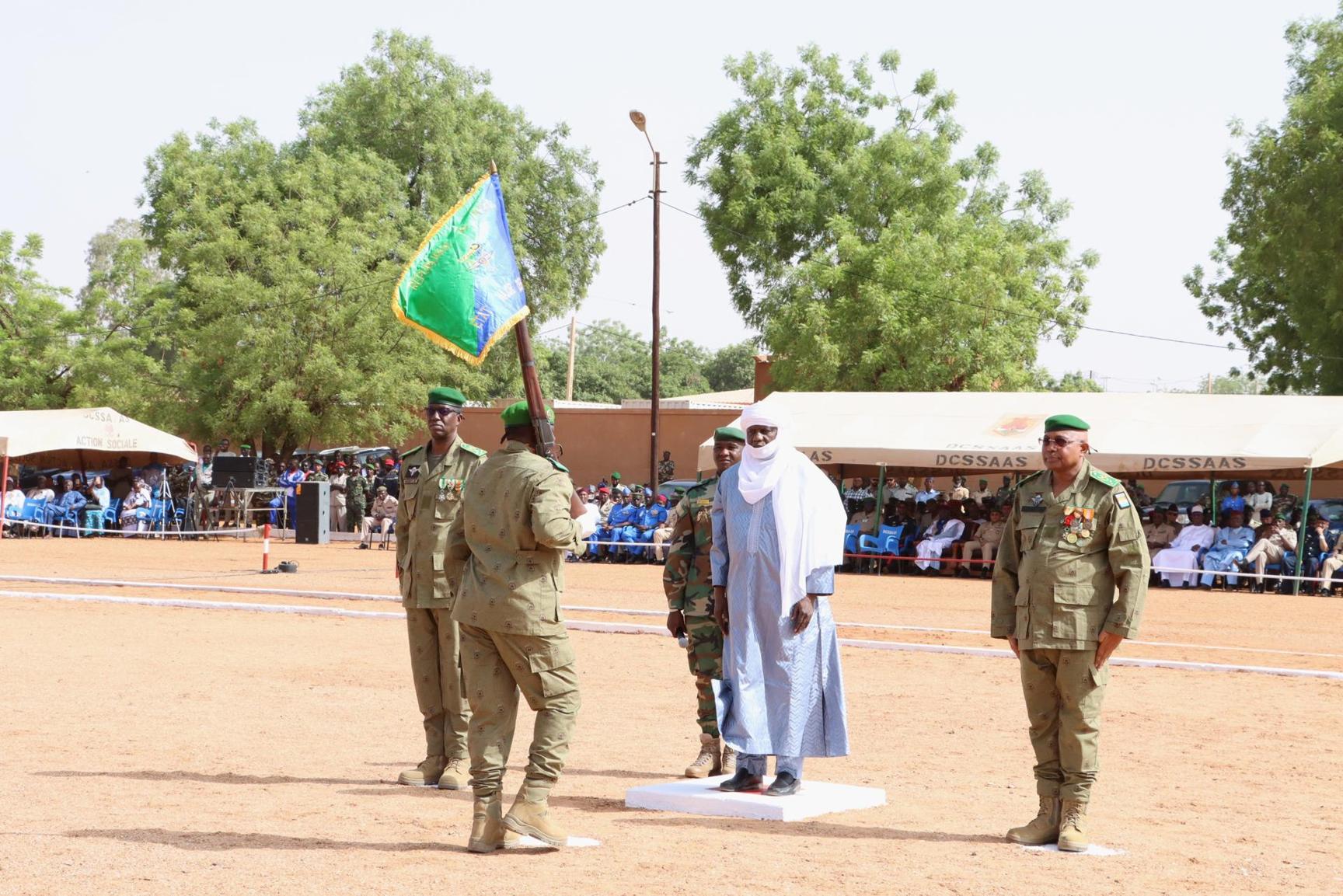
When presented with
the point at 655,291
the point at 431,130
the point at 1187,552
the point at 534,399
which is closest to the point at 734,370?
Answer: the point at 431,130

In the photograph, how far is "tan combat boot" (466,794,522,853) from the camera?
21.3 ft

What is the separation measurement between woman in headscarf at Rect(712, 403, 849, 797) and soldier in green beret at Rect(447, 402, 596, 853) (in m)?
0.96

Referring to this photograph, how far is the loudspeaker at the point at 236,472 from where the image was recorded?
113 feet

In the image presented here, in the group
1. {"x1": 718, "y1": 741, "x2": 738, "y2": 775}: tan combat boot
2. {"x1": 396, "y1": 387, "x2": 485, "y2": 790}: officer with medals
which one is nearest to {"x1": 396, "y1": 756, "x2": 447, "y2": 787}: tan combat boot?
{"x1": 396, "y1": 387, "x2": 485, "y2": 790}: officer with medals

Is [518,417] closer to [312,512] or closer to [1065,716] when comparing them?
[1065,716]

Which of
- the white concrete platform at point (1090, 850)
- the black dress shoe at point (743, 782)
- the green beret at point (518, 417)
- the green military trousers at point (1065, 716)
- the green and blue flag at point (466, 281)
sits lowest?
the white concrete platform at point (1090, 850)

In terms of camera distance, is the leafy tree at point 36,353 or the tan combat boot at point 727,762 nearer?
the tan combat boot at point 727,762

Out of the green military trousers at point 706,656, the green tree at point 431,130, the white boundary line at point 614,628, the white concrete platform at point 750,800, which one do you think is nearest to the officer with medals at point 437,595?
the white concrete platform at point 750,800

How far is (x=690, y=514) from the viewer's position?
27.6ft

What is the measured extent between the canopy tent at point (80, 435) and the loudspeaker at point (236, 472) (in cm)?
92

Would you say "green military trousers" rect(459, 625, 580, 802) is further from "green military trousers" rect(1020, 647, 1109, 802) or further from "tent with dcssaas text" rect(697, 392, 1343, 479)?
"tent with dcssaas text" rect(697, 392, 1343, 479)

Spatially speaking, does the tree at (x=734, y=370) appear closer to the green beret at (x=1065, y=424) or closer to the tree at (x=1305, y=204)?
the tree at (x=1305, y=204)

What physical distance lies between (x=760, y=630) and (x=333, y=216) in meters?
39.8

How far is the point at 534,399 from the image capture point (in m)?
11.4
